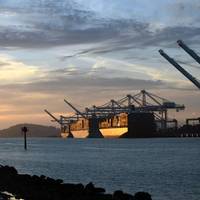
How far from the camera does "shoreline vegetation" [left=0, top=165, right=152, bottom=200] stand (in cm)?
2412

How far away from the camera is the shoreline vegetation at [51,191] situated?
2412cm

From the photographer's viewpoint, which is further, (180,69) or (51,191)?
(180,69)

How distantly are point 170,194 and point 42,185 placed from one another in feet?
24.5

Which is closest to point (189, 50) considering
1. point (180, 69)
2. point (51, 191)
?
point (180, 69)

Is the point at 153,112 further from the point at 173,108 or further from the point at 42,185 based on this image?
the point at 42,185

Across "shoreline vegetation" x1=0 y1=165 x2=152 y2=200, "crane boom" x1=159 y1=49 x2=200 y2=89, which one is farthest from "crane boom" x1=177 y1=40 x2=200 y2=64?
"shoreline vegetation" x1=0 y1=165 x2=152 y2=200

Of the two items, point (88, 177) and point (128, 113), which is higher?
point (128, 113)

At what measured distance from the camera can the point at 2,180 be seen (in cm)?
3388

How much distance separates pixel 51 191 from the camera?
26.4 meters

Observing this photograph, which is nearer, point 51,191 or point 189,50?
point 51,191

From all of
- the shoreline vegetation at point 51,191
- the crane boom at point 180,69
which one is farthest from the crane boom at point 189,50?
the shoreline vegetation at point 51,191

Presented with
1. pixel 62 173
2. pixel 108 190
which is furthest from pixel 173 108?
pixel 108 190

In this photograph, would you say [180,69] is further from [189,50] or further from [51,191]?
[51,191]

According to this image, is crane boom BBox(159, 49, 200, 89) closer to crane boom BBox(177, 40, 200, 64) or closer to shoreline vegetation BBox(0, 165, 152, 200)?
crane boom BBox(177, 40, 200, 64)
